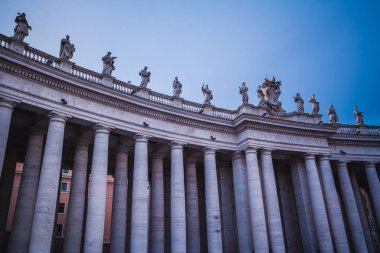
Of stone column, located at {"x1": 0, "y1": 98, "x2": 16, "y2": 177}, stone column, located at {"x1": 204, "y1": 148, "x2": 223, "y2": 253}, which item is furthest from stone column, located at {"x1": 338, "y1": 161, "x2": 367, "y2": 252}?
stone column, located at {"x1": 0, "y1": 98, "x2": 16, "y2": 177}

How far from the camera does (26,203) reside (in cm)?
2294

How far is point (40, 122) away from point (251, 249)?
2111 cm

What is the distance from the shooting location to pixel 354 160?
3703cm

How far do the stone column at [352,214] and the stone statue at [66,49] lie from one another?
102 feet

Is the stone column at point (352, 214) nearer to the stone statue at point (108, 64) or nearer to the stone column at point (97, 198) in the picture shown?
the stone column at point (97, 198)

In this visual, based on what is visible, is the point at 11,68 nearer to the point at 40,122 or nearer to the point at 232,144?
the point at 40,122

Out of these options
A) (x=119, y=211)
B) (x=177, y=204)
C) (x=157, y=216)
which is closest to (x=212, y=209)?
(x=177, y=204)

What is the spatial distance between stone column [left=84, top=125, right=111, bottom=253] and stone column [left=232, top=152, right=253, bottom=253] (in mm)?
13133

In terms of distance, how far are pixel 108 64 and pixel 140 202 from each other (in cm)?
1205

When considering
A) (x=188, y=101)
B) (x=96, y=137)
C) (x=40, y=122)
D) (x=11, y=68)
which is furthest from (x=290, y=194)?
(x=11, y=68)

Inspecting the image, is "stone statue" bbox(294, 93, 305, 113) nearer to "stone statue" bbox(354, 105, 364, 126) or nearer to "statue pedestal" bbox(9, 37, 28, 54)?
"stone statue" bbox(354, 105, 364, 126)

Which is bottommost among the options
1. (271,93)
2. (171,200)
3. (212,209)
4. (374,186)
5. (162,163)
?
(212,209)

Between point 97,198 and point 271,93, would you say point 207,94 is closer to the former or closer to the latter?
point 271,93

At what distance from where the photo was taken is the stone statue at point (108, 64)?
26.7 metres
